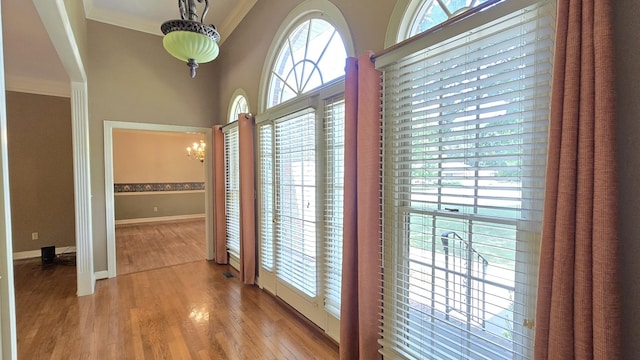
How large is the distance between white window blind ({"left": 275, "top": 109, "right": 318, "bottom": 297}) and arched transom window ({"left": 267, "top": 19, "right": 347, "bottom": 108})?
34cm

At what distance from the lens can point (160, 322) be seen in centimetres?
277

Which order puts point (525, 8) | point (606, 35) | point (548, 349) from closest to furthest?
point (606, 35) → point (548, 349) → point (525, 8)

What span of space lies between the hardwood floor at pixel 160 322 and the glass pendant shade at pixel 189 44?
233 centimetres

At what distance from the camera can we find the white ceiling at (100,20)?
3289 millimetres

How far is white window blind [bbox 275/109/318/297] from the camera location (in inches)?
104

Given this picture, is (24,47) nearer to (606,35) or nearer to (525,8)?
(525,8)

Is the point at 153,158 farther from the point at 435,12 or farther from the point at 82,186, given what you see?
the point at 435,12

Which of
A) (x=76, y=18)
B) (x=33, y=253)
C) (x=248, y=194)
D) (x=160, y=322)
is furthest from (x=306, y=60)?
(x=33, y=253)

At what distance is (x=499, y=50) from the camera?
127 centimetres

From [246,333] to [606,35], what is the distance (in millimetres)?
2895

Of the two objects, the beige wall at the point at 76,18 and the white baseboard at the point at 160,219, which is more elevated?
the beige wall at the point at 76,18

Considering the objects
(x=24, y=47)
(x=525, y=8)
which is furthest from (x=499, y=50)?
(x=24, y=47)

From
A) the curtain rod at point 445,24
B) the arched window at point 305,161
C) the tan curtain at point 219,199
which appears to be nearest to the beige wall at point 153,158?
the tan curtain at point 219,199

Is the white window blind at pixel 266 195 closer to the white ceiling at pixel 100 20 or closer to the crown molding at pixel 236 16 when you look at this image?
the crown molding at pixel 236 16
